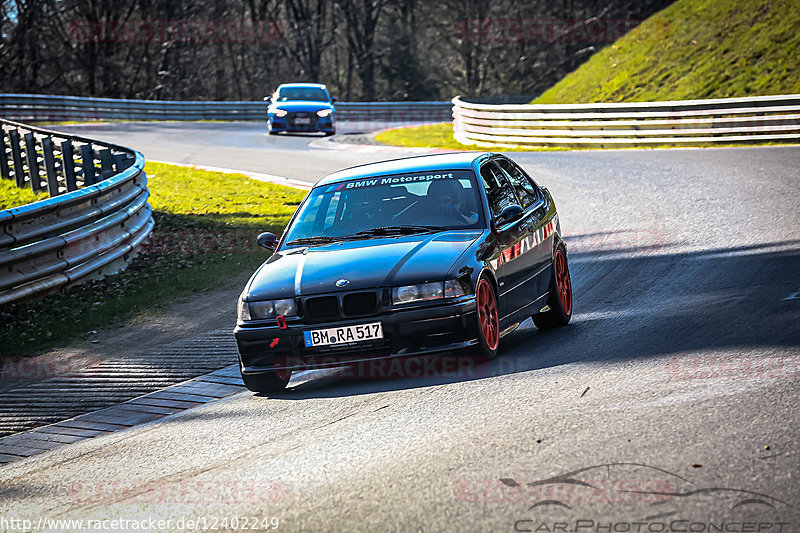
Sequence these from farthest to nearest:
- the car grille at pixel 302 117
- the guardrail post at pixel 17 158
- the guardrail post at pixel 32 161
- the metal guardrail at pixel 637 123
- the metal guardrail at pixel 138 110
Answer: the metal guardrail at pixel 138 110 < the car grille at pixel 302 117 < the metal guardrail at pixel 637 123 < the guardrail post at pixel 17 158 < the guardrail post at pixel 32 161

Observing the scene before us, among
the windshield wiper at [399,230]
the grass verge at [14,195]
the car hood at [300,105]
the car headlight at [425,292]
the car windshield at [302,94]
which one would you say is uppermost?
the windshield wiper at [399,230]

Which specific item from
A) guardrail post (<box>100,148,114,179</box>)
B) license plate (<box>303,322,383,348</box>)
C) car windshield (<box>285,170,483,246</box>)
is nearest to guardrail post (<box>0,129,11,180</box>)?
guardrail post (<box>100,148,114,179</box>)

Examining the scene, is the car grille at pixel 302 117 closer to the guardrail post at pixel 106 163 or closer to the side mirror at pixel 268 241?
the guardrail post at pixel 106 163

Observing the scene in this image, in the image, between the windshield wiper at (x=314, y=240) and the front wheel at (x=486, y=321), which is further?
the windshield wiper at (x=314, y=240)

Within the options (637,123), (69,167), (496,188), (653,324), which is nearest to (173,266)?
(496,188)

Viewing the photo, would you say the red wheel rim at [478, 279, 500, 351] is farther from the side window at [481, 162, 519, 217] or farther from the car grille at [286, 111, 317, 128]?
the car grille at [286, 111, 317, 128]

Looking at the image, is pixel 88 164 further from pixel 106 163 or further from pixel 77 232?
pixel 77 232

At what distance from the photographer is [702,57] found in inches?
1319

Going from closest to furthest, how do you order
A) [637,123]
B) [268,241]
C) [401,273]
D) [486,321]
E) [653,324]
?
[401,273], [486,321], [653,324], [268,241], [637,123]

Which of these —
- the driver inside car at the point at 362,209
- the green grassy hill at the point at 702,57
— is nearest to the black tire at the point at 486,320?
the driver inside car at the point at 362,209

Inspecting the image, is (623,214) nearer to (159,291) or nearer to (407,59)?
(159,291)

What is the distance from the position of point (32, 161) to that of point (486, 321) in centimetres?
1337

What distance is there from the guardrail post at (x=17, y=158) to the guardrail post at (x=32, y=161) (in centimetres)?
72

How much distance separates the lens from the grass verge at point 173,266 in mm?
10016
